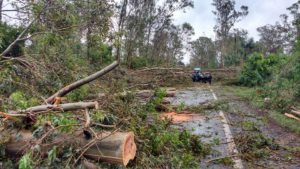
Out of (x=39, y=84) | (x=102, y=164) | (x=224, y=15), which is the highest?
(x=224, y=15)

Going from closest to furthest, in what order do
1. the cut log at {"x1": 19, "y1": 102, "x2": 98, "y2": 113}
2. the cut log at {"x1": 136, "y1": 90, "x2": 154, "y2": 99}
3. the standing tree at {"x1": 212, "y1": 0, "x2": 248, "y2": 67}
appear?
the cut log at {"x1": 19, "y1": 102, "x2": 98, "y2": 113} → the cut log at {"x1": 136, "y1": 90, "x2": 154, "y2": 99} → the standing tree at {"x1": 212, "y1": 0, "x2": 248, "y2": 67}

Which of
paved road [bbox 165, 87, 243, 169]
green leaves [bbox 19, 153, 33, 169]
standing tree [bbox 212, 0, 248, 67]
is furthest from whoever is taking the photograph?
standing tree [bbox 212, 0, 248, 67]

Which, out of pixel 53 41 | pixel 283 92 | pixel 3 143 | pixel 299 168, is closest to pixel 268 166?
pixel 299 168

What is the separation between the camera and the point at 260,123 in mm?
9875

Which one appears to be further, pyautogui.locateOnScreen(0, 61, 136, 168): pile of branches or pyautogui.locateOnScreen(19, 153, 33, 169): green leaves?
pyautogui.locateOnScreen(0, 61, 136, 168): pile of branches

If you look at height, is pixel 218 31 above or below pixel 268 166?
above

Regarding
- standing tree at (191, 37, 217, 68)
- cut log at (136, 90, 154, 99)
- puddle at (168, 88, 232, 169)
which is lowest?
puddle at (168, 88, 232, 169)

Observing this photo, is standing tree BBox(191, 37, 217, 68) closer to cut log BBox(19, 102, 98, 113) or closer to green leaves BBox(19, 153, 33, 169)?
cut log BBox(19, 102, 98, 113)

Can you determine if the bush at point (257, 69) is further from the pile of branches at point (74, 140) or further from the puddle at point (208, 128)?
the pile of branches at point (74, 140)

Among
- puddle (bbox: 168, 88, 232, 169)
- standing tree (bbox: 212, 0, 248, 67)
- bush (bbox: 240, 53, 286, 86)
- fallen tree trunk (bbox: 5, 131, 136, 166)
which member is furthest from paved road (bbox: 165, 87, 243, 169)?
standing tree (bbox: 212, 0, 248, 67)

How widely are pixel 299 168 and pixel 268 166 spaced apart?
0.47 metres

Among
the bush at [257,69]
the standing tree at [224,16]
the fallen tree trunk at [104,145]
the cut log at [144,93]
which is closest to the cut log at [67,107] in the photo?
the fallen tree trunk at [104,145]

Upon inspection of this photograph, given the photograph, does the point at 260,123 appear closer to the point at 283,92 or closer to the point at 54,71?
the point at 283,92

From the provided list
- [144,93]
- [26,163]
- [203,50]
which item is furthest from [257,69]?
[203,50]
